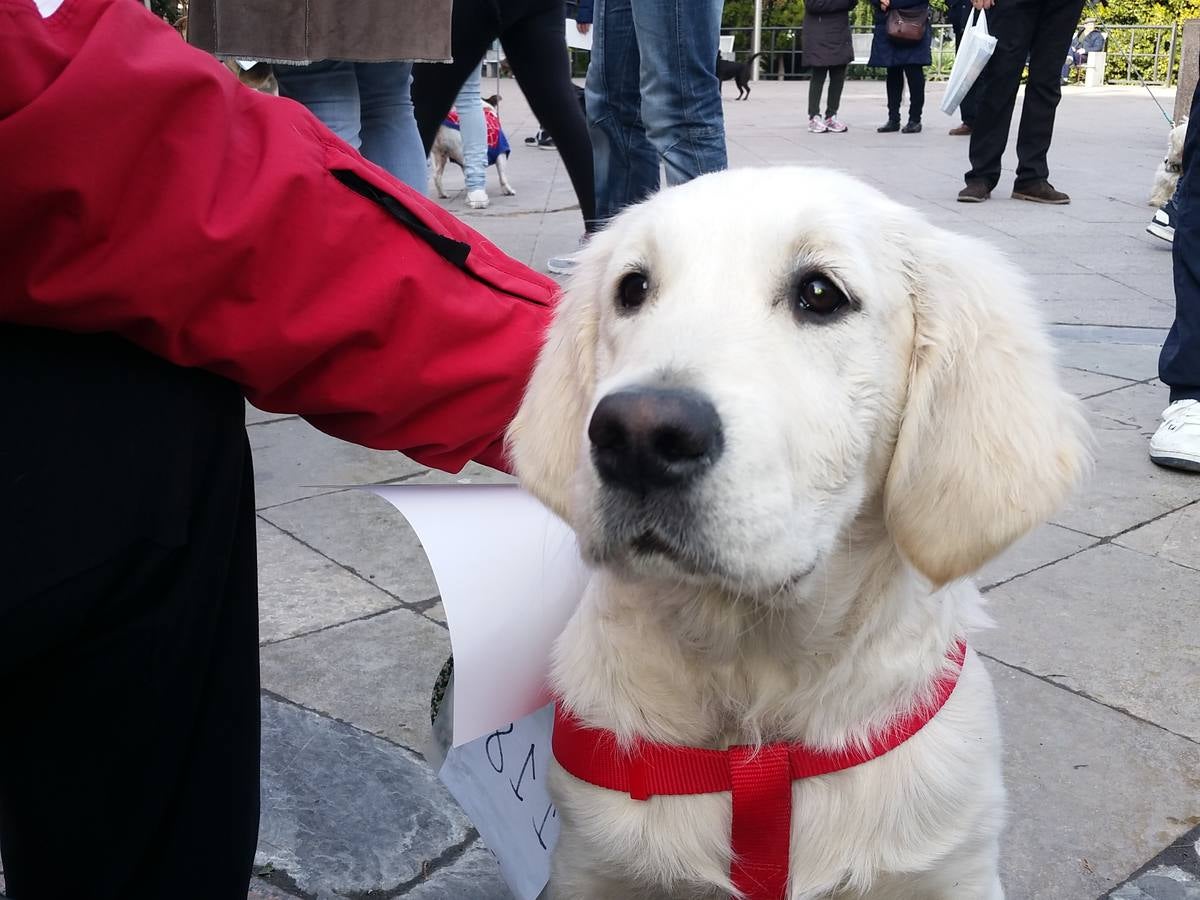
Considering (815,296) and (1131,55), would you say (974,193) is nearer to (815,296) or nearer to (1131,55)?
(815,296)

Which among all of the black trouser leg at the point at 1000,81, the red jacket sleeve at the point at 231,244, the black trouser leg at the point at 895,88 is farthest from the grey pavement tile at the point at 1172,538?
the black trouser leg at the point at 895,88

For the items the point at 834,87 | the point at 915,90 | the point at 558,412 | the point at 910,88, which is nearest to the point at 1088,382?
the point at 558,412

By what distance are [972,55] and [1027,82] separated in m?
0.82

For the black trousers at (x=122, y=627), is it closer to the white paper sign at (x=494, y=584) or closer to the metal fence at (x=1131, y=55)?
the white paper sign at (x=494, y=584)

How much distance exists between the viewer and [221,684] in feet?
6.01

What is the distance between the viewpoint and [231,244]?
5.30 feet

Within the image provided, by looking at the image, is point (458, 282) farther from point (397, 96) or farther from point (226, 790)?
point (397, 96)

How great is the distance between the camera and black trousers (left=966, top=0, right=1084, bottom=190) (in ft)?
27.5

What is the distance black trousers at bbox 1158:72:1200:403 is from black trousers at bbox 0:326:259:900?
361 cm

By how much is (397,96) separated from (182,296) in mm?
2973

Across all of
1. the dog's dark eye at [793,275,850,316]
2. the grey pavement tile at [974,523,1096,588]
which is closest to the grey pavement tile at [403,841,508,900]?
the dog's dark eye at [793,275,850,316]

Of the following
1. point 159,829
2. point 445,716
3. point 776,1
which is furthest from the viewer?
point 776,1

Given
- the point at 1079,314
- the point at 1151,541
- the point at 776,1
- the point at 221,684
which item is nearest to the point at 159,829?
the point at 221,684

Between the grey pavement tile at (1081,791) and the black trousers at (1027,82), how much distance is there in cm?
675
